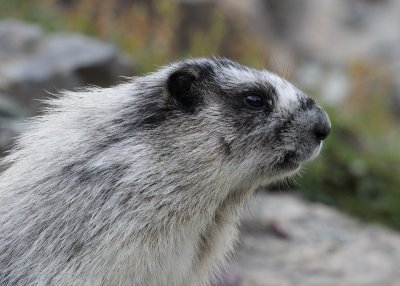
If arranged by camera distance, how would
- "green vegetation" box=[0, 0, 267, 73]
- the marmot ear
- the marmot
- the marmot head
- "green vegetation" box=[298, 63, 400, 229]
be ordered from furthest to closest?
"green vegetation" box=[0, 0, 267, 73] < "green vegetation" box=[298, 63, 400, 229] < the marmot ear < the marmot head < the marmot

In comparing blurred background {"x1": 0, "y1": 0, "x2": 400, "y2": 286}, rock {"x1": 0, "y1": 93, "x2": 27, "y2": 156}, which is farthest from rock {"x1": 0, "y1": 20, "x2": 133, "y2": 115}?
rock {"x1": 0, "y1": 93, "x2": 27, "y2": 156}

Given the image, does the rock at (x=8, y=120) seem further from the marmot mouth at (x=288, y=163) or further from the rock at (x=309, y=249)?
the marmot mouth at (x=288, y=163)

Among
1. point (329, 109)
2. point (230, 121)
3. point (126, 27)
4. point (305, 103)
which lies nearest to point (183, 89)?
point (230, 121)

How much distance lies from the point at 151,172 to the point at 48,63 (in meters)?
4.84

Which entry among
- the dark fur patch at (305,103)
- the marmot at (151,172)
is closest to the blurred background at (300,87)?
the dark fur patch at (305,103)

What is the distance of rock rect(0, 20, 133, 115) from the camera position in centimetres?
821

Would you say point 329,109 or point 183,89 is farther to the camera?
point 329,109

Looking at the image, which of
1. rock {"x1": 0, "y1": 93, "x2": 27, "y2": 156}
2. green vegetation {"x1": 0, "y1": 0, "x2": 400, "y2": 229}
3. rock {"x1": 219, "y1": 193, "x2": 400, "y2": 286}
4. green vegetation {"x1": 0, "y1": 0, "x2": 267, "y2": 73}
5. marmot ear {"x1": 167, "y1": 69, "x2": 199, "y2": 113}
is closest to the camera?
marmot ear {"x1": 167, "y1": 69, "x2": 199, "y2": 113}

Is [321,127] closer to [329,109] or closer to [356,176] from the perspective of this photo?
[356,176]

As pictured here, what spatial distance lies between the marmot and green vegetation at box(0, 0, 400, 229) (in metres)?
3.73

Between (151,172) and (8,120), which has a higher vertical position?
(151,172)

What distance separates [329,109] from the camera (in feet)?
30.8

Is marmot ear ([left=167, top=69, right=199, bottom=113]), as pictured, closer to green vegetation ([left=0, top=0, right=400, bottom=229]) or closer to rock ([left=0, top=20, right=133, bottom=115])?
green vegetation ([left=0, top=0, right=400, bottom=229])

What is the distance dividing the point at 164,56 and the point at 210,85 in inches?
254
